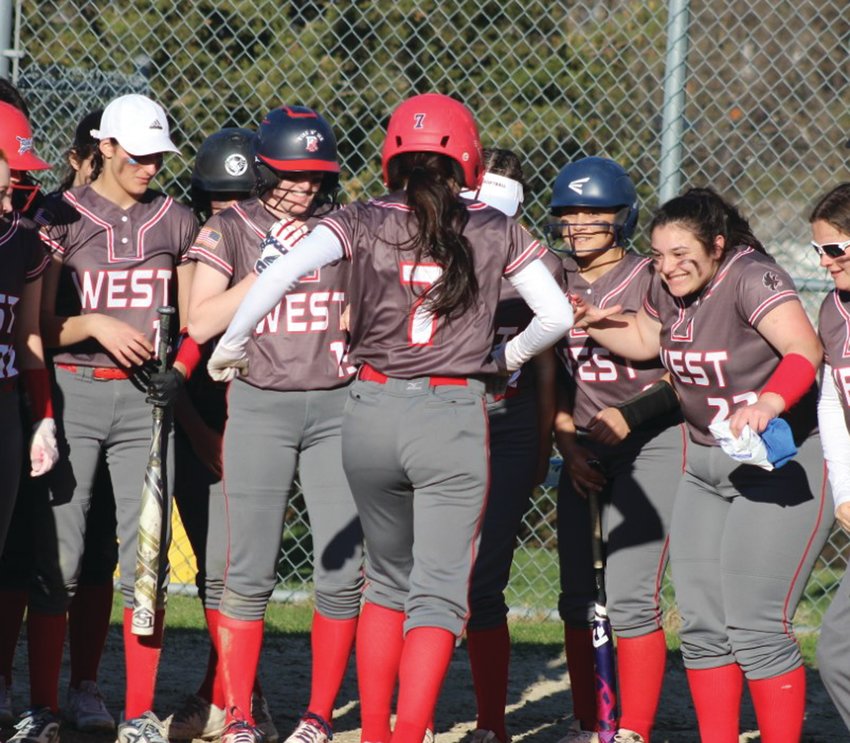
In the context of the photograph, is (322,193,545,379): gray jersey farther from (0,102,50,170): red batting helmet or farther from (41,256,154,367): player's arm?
(0,102,50,170): red batting helmet

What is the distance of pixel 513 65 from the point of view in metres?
8.17

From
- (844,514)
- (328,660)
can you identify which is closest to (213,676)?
(328,660)

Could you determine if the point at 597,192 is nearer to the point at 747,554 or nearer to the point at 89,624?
the point at 747,554

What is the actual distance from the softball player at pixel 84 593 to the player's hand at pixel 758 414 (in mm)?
2211

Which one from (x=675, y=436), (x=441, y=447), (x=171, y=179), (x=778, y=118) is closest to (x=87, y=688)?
(x=441, y=447)

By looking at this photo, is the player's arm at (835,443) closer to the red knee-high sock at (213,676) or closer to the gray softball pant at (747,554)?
the gray softball pant at (747,554)

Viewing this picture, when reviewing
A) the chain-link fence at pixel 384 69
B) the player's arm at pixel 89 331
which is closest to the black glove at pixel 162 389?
the player's arm at pixel 89 331

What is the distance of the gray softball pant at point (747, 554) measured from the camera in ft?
13.4

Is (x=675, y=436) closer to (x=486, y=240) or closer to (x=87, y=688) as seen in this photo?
(x=486, y=240)

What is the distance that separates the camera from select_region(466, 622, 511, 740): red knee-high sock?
15.4 feet

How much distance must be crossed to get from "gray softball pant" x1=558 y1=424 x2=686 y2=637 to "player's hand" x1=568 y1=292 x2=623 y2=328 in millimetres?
450

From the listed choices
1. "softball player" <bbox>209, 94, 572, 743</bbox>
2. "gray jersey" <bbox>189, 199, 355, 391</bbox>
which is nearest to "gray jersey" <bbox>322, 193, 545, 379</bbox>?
"softball player" <bbox>209, 94, 572, 743</bbox>

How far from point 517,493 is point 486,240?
3.77 feet

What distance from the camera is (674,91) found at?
632 cm
